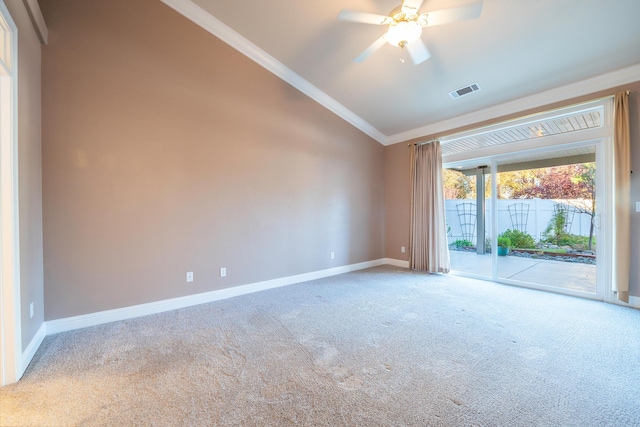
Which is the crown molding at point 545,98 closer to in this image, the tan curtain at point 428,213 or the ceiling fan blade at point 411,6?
the tan curtain at point 428,213

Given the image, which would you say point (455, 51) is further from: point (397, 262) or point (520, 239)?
point (397, 262)

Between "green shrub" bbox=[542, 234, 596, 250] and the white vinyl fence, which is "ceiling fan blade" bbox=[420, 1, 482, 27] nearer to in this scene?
the white vinyl fence

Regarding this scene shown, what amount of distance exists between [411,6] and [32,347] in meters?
4.22

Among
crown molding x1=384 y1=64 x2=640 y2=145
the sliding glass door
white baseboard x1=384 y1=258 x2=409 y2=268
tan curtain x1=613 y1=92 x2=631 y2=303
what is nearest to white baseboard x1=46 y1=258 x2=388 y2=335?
white baseboard x1=384 y1=258 x2=409 y2=268

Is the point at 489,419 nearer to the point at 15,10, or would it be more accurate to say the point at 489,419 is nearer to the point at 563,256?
the point at 563,256

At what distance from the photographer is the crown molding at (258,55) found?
10.6 ft

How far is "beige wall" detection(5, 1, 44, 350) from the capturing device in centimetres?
195

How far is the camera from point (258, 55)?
377 centimetres

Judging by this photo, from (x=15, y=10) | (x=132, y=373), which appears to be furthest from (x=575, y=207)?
(x=15, y=10)

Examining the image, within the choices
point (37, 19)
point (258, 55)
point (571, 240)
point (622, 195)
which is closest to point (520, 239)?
point (571, 240)

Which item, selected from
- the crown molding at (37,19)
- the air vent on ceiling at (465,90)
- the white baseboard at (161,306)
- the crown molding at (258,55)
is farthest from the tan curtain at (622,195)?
the crown molding at (37,19)

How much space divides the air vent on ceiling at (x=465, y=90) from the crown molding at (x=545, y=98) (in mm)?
572

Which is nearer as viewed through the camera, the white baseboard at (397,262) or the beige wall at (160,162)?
the beige wall at (160,162)

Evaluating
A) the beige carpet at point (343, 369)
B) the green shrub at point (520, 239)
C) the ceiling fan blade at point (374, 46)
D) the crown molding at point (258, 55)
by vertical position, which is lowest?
the beige carpet at point (343, 369)
